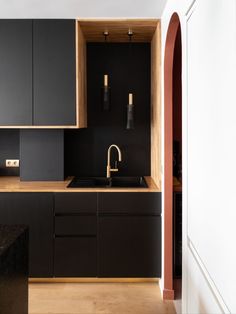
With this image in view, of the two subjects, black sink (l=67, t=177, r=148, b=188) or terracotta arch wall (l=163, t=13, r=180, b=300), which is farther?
black sink (l=67, t=177, r=148, b=188)

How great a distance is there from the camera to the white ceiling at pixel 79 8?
3.08 m

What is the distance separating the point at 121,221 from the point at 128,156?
3.07 feet

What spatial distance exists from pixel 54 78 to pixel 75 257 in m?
1.62

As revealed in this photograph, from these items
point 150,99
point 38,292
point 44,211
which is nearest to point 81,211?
point 44,211

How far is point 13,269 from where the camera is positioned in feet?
5.78

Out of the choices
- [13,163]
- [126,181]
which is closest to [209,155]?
[126,181]

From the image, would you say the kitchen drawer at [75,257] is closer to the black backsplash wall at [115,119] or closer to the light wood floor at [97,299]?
the light wood floor at [97,299]

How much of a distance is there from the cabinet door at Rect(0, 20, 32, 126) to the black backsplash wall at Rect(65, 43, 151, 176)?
680mm

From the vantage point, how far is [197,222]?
2004 millimetres

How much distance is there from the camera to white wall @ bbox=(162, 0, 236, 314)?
1.43 meters

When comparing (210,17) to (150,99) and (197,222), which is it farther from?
(150,99)

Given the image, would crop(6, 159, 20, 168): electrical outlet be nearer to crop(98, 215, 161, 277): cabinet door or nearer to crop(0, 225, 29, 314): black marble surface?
crop(98, 215, 161, 277): cabinet door

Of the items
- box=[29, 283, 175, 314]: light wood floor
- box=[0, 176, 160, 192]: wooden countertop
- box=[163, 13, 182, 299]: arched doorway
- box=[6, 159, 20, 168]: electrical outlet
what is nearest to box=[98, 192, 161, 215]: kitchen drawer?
box=[0, 176, 160, 192]: wooden countertop

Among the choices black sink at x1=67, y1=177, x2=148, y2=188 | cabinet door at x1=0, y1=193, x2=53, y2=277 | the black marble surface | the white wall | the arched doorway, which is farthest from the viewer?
black sink at x1=67, y1=177, x2=148, y2=188
